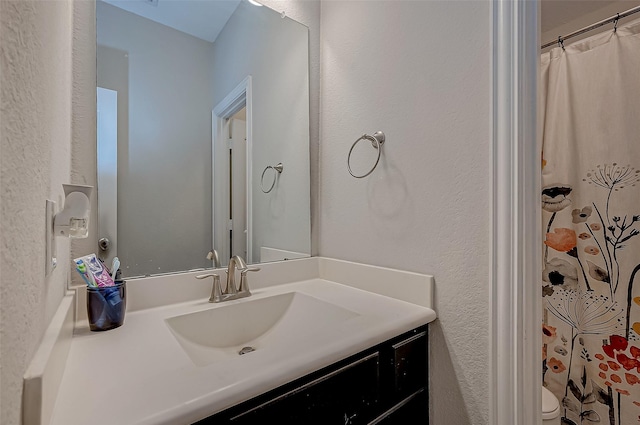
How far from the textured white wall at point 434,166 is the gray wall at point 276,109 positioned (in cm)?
21

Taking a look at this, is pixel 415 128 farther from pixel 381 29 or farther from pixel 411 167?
pixel 381 29

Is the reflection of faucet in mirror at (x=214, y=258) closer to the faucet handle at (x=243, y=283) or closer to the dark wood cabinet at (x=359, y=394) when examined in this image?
the faucet handle at (x=243, y=283)

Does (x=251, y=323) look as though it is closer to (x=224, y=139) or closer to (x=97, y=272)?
(x=97, y=272)

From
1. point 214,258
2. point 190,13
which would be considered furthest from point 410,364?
point 190,13

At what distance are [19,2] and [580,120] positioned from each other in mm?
1947

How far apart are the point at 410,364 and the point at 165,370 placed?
66 cm

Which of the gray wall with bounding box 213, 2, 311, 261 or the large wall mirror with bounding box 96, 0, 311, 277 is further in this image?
the gray wall with bounding box 213, 2, 311, 261

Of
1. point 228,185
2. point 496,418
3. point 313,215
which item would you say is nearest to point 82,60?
point 228,185

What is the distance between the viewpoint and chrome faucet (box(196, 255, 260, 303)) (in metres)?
1.01

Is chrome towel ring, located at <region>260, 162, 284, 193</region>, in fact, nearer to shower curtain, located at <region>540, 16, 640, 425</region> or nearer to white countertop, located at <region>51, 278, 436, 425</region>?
white countertop, located at <region>51, 278, 436, 425</region>

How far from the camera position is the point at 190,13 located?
3.55ft

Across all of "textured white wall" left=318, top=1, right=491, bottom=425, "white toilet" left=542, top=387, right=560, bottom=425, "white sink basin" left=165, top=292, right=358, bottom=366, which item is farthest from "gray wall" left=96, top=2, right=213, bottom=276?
"white toilet" left=542, top=387, right=560, bottom=425

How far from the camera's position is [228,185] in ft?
3.82

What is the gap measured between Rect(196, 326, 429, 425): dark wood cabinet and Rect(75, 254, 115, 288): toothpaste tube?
470mm
